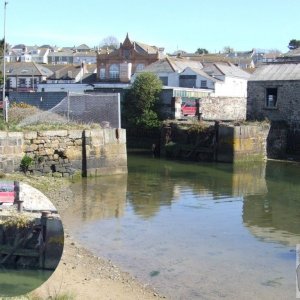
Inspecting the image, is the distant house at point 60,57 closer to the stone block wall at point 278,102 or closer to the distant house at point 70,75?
the distant house at point 70,75

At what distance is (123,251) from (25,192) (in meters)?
7.55

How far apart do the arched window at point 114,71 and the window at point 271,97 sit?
112ft

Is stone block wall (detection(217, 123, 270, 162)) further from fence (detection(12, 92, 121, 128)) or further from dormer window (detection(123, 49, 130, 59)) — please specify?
dormer window (detection(123, 49, 130, 59))

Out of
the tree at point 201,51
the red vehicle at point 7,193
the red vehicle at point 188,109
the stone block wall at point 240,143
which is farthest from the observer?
the tree at point 201,51

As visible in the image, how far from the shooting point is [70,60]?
459 feet

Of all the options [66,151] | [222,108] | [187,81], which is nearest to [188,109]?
[222,108]

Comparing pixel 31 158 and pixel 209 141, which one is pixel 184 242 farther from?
pixel 209 141

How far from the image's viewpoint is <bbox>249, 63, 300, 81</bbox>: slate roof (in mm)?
34094

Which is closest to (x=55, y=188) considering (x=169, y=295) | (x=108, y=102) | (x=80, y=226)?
(x=80, y=226)

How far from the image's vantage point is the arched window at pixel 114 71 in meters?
67.2

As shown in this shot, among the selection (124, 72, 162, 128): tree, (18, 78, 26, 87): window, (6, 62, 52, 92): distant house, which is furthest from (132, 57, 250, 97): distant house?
(18, 78, 26, 87): window

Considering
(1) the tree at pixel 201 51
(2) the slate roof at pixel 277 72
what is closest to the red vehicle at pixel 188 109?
(2) the slate roof at pixel 277 72

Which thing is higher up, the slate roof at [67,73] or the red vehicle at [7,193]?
the slate roof at [67,73]

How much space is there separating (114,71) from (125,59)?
2.41 m
